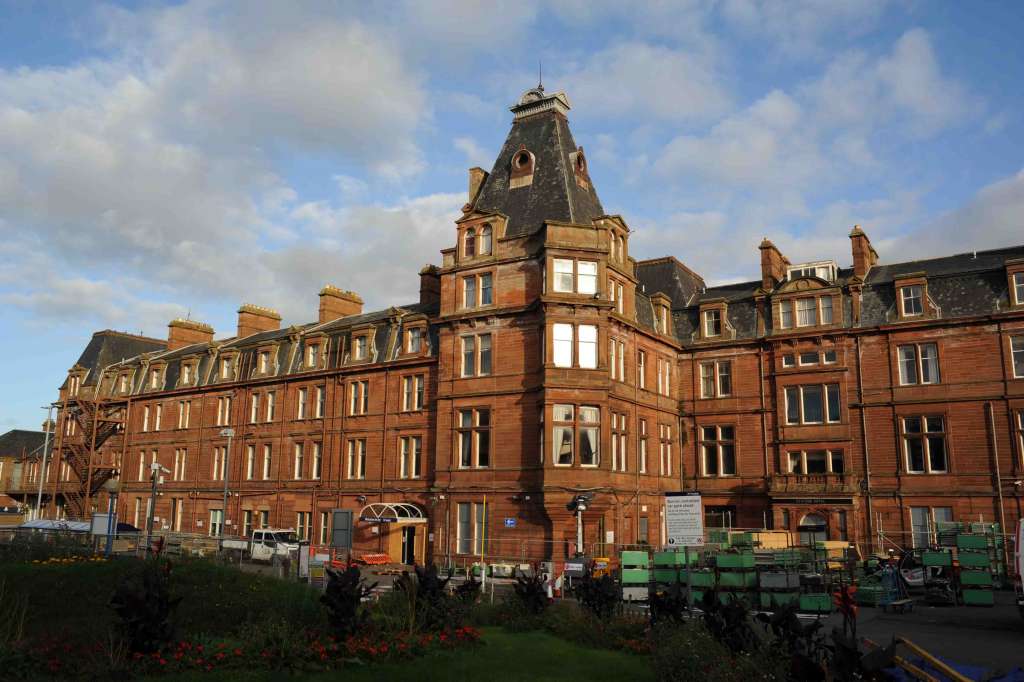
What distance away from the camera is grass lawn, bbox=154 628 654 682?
14.3 metres

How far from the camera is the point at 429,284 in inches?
1951

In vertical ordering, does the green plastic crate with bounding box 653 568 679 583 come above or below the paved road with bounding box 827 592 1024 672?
above

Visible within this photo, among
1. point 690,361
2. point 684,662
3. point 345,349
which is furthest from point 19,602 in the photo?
point 690,361

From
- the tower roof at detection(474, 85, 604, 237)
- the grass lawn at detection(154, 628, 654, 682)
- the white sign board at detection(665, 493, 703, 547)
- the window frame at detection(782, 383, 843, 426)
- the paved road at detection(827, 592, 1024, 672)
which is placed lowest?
the paved road at detection(827, 592, 1024, 672)

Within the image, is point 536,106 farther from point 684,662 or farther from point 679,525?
point 684,662

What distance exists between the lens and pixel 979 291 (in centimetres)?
3903

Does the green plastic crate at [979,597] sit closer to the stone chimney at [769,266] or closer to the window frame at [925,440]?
the window frame at [925,440]

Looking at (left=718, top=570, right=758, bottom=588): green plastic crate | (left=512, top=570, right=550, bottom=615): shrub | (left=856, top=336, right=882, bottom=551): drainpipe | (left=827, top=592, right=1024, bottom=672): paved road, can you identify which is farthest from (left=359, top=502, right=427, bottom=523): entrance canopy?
(left=827, top=592, right=1024, bottom=672): paved road

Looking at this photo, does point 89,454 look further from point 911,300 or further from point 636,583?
point 911,300

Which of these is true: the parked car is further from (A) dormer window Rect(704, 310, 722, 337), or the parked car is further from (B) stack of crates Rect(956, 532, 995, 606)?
(B) stack of crates Rect(956, 532, 995, 606)

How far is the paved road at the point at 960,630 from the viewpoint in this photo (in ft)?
57.4

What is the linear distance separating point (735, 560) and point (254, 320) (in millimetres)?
48192

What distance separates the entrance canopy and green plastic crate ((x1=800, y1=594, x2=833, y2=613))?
22341 mm

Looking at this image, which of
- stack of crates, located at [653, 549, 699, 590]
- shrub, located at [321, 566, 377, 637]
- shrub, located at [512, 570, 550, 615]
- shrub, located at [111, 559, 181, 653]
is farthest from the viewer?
stack of crates, located at [653, 549, 699, 590]
